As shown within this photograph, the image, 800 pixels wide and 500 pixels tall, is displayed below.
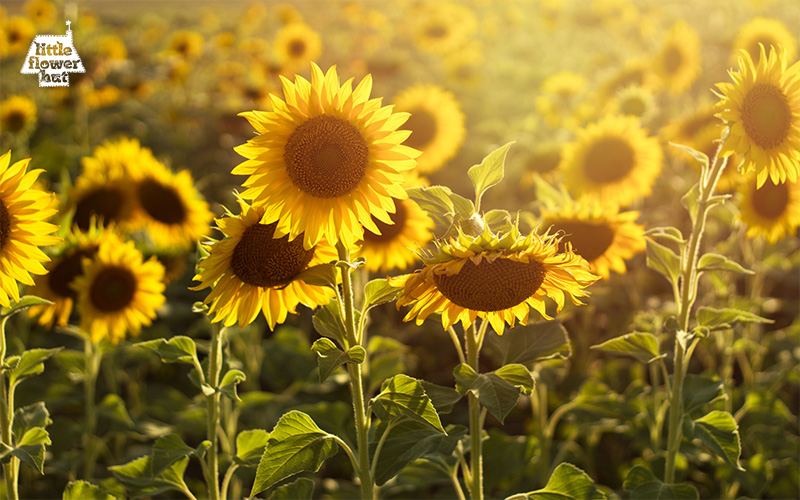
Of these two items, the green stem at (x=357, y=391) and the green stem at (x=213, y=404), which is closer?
the green stem at (x=357, y=391)

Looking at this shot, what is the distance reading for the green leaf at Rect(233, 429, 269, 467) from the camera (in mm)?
1847

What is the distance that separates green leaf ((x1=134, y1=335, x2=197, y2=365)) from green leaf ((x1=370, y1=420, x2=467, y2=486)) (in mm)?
557

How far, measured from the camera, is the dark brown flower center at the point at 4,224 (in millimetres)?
1547

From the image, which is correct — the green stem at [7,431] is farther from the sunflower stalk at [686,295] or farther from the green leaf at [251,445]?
the sunflower stalk at [686,295]

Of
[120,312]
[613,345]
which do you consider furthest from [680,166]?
[120,312]

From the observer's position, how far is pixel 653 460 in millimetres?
2396

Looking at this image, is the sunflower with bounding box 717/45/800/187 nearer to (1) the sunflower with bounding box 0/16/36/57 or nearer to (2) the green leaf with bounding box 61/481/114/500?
(2) the green leaf with bounding box 61/481/114/500

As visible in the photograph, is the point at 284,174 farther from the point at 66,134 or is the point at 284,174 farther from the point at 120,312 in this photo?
the point at 66,134

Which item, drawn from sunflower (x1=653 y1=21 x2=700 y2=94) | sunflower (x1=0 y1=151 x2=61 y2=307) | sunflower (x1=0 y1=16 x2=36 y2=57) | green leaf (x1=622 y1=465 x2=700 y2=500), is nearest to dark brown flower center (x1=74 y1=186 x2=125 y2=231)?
sunflower (x1=0 y1=151 x2=61 y2=307)

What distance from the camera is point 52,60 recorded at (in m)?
2.64

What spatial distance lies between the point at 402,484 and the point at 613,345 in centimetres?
91

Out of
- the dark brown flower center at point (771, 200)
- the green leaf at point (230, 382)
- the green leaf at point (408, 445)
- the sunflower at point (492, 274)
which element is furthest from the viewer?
the dark brown flower center at point (771, 200)

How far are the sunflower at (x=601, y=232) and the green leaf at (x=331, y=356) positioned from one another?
0.94 metres

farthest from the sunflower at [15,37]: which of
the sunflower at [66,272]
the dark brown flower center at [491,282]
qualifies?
the dark brown flower center at [491,282]
